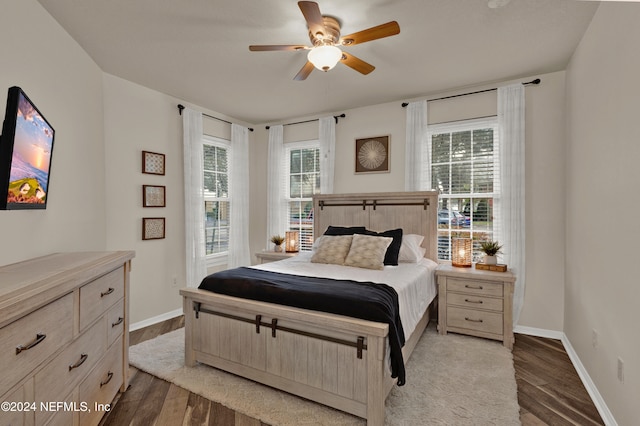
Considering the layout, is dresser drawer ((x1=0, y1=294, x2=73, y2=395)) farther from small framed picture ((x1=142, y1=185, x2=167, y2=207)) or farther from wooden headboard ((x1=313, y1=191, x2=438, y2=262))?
wooden headboard ((x1=313, y1=191, x2=438, y2=262))

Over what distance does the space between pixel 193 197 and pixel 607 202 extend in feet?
13.8

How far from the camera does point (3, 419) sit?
1057 mm

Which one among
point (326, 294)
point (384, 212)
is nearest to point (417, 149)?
point (384, 212)

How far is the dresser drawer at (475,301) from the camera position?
3174 millimetres

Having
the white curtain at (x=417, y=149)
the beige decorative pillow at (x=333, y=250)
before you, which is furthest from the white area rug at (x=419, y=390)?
Result: the white curtain at (x=417, y=149)

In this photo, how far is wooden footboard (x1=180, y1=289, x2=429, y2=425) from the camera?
192 centimetres

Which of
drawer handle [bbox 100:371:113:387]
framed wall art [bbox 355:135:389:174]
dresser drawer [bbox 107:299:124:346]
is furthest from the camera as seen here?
framed wall art [bbox 355:135:389:174]

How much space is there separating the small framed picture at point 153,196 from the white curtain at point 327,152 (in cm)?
213

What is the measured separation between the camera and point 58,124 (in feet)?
7.97

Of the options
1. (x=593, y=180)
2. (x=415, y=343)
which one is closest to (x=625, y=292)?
(x=593, y=180)

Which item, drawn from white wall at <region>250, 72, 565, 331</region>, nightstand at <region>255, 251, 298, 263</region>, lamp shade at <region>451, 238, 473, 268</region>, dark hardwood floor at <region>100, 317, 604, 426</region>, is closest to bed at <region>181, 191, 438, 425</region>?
dark hardwood floor at <region>100, 317, 604, 426</region>

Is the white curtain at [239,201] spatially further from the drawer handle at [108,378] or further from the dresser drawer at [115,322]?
the drawer handle at [108,378]

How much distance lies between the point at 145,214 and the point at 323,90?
2.63 m

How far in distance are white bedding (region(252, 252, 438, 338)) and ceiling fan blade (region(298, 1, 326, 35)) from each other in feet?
6.36
